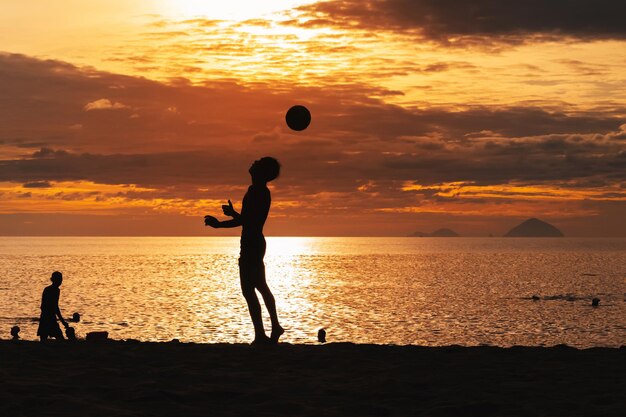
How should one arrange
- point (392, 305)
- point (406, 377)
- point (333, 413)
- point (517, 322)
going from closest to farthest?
point (333, 413)
point (406, 377)
point (517, 322)
point (392, 305)

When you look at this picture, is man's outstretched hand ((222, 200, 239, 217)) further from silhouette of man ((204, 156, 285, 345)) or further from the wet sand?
the wet sand

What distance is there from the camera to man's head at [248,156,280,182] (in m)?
12.9

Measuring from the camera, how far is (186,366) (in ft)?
34.2

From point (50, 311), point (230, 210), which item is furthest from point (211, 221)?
point (50, 311)

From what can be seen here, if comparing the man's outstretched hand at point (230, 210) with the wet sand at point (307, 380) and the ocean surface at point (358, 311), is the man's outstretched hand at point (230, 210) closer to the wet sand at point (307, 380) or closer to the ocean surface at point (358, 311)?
the wet sand at point (307, 380)

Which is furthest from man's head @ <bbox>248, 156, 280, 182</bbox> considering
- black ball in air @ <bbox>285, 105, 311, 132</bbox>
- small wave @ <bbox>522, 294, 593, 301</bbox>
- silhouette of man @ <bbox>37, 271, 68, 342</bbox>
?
small wave @ <bbox>522, 294, 593, 301</bbox>

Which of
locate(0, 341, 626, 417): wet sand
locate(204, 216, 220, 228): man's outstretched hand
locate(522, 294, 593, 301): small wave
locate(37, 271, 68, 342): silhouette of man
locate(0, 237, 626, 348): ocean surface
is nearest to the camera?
locate(0, 341, 626, 417): wet sand

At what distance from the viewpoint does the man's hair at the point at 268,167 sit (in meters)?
12.9

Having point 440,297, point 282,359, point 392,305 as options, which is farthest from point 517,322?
point 282,359

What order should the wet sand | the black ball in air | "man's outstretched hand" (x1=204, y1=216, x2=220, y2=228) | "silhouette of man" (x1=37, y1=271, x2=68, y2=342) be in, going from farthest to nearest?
"silhouette of man" (x1=37, y1=271, x2=68, y2=342) → the black ball in air → "man's outstretched hand" (x1=204, y1=216, x2=220, y2=228) → the wet sand

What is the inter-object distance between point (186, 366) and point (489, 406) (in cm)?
436

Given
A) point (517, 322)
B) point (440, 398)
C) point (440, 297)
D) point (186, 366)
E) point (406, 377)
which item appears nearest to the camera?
point (440, 398)

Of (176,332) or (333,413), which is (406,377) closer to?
(333,413)

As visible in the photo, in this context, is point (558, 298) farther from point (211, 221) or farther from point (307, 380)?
point (307, 380)
